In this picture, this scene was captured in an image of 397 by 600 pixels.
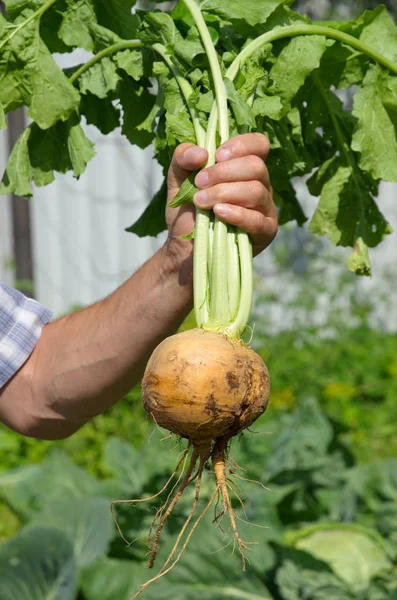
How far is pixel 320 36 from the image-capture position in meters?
1.80

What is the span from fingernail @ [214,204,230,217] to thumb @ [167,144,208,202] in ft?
0.31

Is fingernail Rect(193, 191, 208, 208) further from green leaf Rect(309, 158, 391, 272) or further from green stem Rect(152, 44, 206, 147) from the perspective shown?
green leaf Rect(309, 158, 391, 272)

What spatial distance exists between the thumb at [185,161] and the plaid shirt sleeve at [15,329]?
0.71 meters

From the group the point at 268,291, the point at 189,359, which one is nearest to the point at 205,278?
the point at 189,359

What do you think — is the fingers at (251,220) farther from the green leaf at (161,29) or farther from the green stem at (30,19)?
the green stem at (30,19)

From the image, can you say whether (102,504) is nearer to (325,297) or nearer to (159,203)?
(159,203)

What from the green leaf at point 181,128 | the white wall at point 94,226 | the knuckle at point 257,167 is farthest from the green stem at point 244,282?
the white wall at point 94,226

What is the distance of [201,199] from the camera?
Answer: 158 cm

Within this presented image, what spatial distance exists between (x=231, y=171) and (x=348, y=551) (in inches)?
82.4

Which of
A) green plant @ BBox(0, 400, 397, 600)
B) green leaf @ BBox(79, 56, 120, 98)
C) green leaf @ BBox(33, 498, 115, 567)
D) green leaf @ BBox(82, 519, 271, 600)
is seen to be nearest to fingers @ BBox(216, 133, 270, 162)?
green leaf @ BBox(79, 56, 120, 98)

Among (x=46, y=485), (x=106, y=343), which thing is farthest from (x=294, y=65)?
(x=46, y=485)

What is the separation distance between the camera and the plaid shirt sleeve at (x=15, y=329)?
86.0 inches

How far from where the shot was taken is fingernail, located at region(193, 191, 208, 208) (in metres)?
1.58

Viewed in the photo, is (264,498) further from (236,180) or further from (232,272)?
(236,180)
